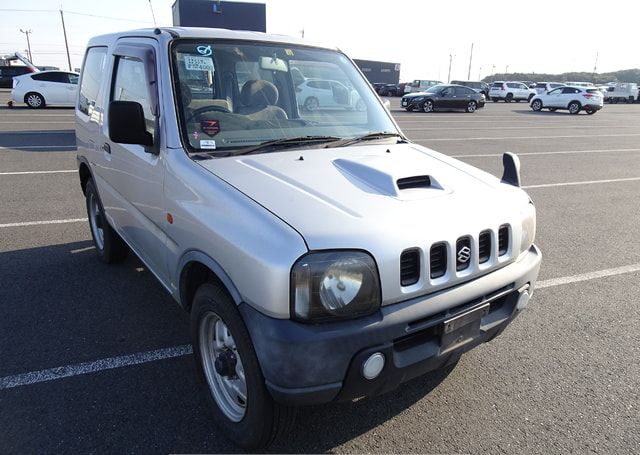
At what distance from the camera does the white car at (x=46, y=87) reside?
63.3ft

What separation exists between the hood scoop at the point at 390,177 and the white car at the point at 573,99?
96.6 feet

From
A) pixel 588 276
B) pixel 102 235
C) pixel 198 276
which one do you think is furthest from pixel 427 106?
pixel 198 276

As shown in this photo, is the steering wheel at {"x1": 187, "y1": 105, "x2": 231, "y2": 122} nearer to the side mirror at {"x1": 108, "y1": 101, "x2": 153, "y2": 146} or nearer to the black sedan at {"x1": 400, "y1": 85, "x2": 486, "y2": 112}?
the side mirror at {"x1": 108, "y1": 101, "x2": 153, "y2": 146}

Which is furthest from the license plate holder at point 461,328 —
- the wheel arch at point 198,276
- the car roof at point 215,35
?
the car roof at point 215,35

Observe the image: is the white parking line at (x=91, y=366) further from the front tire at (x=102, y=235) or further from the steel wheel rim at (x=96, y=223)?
the steel wheel rim at (x=96, y=223)

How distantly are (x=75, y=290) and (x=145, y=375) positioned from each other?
61.0 inches

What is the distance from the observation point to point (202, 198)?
2285 millimetres

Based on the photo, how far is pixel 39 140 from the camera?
11781mm

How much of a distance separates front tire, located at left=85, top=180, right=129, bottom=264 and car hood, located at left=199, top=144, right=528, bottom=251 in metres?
2.30

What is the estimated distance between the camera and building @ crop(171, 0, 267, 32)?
10.7 metres

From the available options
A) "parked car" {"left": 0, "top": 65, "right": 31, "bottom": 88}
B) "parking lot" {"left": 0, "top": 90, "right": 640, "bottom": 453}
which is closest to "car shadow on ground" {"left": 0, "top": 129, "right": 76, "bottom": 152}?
"parking lot" {"left": 0, "top": 90, "right": 640, "bottom": 453}

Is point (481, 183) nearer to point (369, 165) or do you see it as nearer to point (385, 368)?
point (369, 165)

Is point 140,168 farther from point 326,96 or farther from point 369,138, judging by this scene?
point 369,138

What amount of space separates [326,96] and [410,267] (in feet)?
5.97
